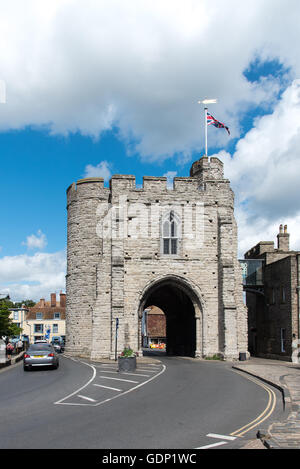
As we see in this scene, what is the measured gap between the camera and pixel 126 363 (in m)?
21.0

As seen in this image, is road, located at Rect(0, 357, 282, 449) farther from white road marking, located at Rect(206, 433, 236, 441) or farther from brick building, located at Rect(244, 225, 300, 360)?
brick building, located at Rect(244, 225, 300, 360)

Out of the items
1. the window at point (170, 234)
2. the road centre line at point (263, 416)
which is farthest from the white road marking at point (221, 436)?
the window at point (170, 234)

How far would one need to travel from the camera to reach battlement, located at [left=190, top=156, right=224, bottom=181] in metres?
32.6

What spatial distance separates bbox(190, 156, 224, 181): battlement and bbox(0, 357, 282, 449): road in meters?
16.9

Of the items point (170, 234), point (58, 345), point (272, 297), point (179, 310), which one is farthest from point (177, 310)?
point (58, 345)

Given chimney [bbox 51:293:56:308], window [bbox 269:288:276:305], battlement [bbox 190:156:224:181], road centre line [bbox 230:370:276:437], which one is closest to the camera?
road centre line [bbox 230:370:276:437]

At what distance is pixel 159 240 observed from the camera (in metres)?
30.9

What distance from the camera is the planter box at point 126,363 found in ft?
68.7

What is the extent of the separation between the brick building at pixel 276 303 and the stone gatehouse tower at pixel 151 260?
3.52 m

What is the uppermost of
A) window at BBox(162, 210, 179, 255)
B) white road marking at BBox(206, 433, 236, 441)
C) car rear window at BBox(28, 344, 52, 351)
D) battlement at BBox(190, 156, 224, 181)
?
battlement at BBox(190, 156, 224, 181)

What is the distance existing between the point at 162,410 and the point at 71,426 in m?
2.59

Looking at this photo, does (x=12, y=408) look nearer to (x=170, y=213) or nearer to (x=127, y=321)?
(x=127, y=321)

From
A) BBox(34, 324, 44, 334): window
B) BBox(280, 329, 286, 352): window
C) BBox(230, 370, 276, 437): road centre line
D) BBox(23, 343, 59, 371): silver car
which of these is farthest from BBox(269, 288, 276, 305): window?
BBox(34, 324, 44, 334): window
